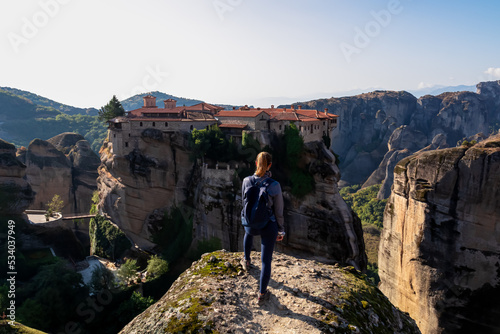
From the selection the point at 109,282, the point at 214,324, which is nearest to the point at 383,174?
the point at 109,282

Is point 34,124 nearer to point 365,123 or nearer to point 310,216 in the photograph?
point 365,123

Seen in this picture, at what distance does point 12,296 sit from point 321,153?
2758 cm

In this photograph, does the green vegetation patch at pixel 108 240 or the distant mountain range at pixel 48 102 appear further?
the distant mountain range at pixel 48 102

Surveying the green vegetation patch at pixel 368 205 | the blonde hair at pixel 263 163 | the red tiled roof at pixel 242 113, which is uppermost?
the red tiled roof at pixel 242 113

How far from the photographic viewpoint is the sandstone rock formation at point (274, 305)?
572 centimetres

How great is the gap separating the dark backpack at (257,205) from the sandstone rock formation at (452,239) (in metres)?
13.2

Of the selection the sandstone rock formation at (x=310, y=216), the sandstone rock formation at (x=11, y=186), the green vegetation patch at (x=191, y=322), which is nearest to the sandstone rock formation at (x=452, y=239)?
the sandstone rock formation at (x=310, y=216)

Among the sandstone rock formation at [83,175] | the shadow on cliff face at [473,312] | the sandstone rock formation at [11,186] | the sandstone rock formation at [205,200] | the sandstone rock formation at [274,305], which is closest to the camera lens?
the sandstone rock formation at [274,305]

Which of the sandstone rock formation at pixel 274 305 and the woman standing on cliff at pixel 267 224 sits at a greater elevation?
the woman standing on cliff at pixel 267 224

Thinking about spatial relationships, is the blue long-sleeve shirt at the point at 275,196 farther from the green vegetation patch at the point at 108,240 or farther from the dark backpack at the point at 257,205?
the green vegetation patch at the point at 108,240

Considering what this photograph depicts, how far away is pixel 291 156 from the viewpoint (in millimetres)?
32125

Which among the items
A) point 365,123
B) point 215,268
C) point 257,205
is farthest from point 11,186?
point 365,123

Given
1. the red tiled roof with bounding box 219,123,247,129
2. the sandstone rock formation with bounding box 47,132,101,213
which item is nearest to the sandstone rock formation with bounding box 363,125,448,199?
the red tiled roof with bounding box 219,123,247,129

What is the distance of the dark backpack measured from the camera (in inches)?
256
